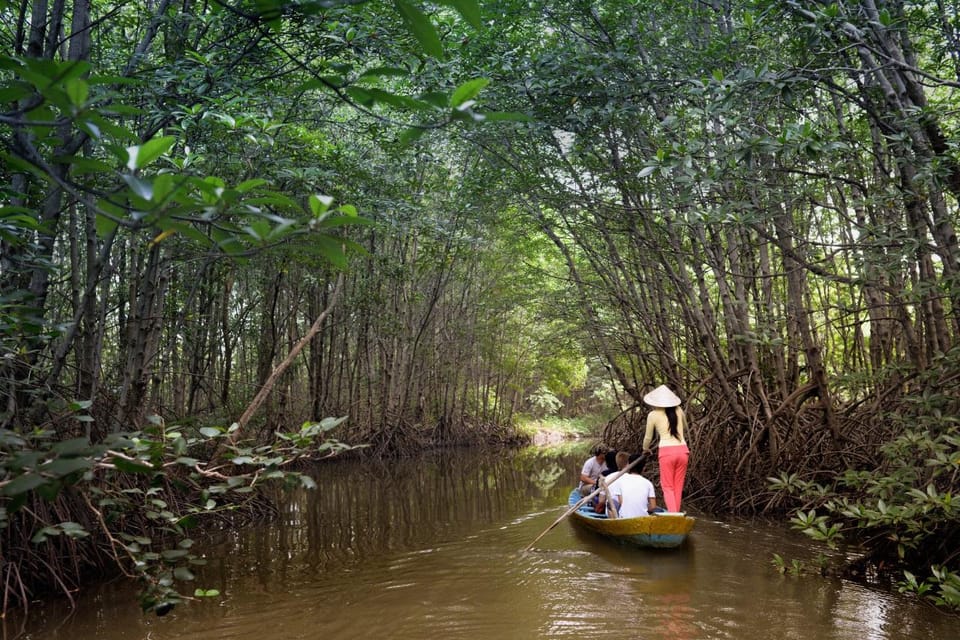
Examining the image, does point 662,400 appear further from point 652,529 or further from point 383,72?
point 383,72

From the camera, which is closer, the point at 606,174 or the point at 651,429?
the point at 651,429

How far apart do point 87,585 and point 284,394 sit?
22.4ft

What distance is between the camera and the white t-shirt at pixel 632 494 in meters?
5.96

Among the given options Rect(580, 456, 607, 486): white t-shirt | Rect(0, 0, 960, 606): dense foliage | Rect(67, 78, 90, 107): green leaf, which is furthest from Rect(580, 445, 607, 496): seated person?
Rect(67, 78, 90, 107): green leaf

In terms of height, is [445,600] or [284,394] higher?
[284,394]

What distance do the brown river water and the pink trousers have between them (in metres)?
0.49

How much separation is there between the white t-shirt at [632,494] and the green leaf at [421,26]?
5.54 metres

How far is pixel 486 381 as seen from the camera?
802 inches

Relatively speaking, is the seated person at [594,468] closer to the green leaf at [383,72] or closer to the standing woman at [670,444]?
the standing woman at [670,444]

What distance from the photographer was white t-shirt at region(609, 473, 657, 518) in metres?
5.96

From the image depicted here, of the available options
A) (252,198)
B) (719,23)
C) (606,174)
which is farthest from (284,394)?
(252,198)

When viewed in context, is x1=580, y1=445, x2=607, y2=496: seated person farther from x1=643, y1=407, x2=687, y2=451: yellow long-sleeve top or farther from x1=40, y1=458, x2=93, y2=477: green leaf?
x1=40, y1=458, x2=93, y2=477: green leaf

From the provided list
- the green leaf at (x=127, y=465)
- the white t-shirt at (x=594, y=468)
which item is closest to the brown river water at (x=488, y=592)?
the white t-shirt at (x=594, y=468)

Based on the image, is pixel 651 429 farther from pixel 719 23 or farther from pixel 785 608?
pixel 719 23
